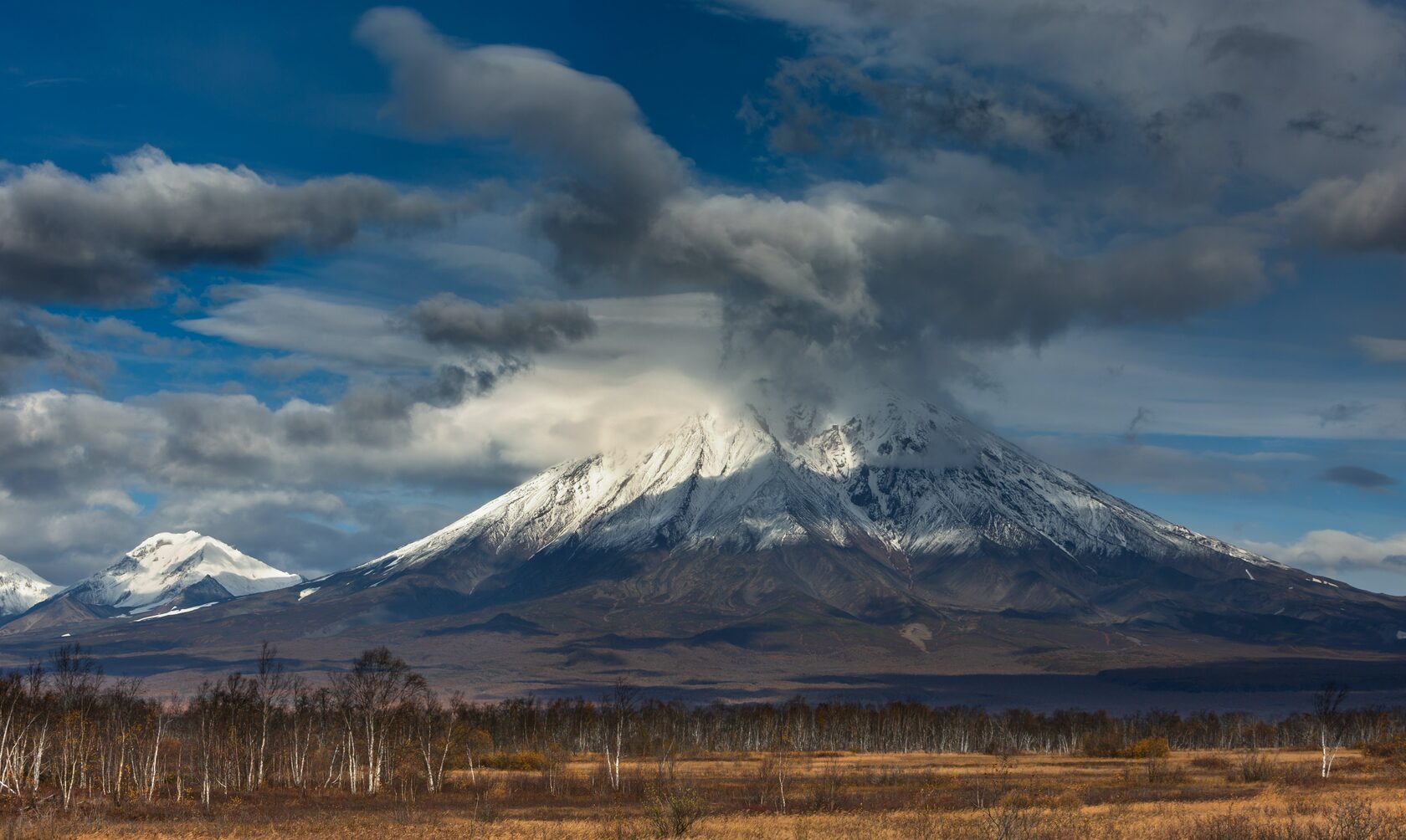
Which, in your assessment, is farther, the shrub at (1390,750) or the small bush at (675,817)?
A: the shrub at (1390,750)

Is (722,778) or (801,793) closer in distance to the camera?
(801,793)

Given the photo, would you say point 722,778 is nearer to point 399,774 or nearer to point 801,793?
point 801,793

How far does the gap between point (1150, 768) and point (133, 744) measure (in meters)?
102

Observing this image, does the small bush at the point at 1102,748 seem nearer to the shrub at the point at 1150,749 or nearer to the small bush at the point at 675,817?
the shrub at the point at 1150,749

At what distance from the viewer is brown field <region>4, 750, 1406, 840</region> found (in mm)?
70125

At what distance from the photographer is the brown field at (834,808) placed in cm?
7012

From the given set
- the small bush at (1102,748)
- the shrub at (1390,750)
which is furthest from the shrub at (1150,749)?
the shrub at (1390,750)

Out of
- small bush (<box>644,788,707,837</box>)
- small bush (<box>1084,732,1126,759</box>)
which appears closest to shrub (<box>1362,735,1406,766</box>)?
small bush (<box>1084,732,1126,759</box>)

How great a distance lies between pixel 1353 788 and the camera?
91500 mm

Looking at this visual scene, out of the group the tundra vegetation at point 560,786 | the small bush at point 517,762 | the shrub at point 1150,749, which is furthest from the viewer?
the shrub at point 1150,749

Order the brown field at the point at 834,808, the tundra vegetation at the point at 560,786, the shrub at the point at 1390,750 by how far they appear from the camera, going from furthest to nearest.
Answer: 1. the shrub at the point at 1390,750
2. the tundra vegetation at the point at 560,786
3. the brown field at the point at 834,808

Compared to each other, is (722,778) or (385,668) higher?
(385,668)

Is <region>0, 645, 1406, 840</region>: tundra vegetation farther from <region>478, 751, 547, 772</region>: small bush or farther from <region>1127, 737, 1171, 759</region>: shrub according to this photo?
<region>1127, 737, 1171, 759</region>: shrub

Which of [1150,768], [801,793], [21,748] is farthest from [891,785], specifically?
[21,748]
